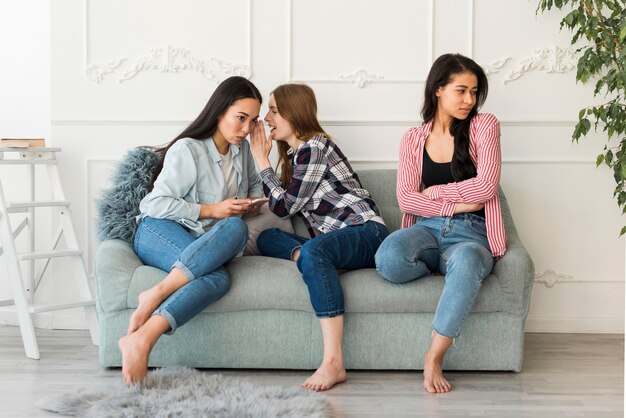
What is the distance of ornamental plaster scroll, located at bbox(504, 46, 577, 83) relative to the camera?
12.3 ft

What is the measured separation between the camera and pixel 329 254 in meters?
2.87

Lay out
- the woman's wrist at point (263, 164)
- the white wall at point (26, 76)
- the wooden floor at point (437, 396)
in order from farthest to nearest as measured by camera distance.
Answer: the white wall at point (26, 76)
the woman's wrist at point (263, 164)
the wooden floor at point (437, 396)

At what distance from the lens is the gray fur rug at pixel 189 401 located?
232 centimetres

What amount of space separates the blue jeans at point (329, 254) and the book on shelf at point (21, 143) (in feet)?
3.87

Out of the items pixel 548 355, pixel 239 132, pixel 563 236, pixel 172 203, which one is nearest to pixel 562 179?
pixel 563 236

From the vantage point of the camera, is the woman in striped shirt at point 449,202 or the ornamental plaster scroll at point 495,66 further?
the ornamental plaster scroll at point 495,66

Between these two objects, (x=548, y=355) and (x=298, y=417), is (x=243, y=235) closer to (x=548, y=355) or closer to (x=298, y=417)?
(x=298, y=417)

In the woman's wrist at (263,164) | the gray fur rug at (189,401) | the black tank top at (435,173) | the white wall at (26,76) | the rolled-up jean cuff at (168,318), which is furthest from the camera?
the white wall at (26,76)

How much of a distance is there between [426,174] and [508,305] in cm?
61

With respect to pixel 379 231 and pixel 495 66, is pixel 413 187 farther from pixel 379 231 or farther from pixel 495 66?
pixel 495 66

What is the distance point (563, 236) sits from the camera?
150 inches

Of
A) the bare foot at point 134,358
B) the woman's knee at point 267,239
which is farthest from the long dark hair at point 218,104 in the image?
the bare foot at point 134,358

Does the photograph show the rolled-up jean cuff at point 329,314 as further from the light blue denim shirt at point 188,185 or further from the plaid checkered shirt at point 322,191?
the light blue denim shirt at point 188,185

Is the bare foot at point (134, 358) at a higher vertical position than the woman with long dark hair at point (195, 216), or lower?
lower
